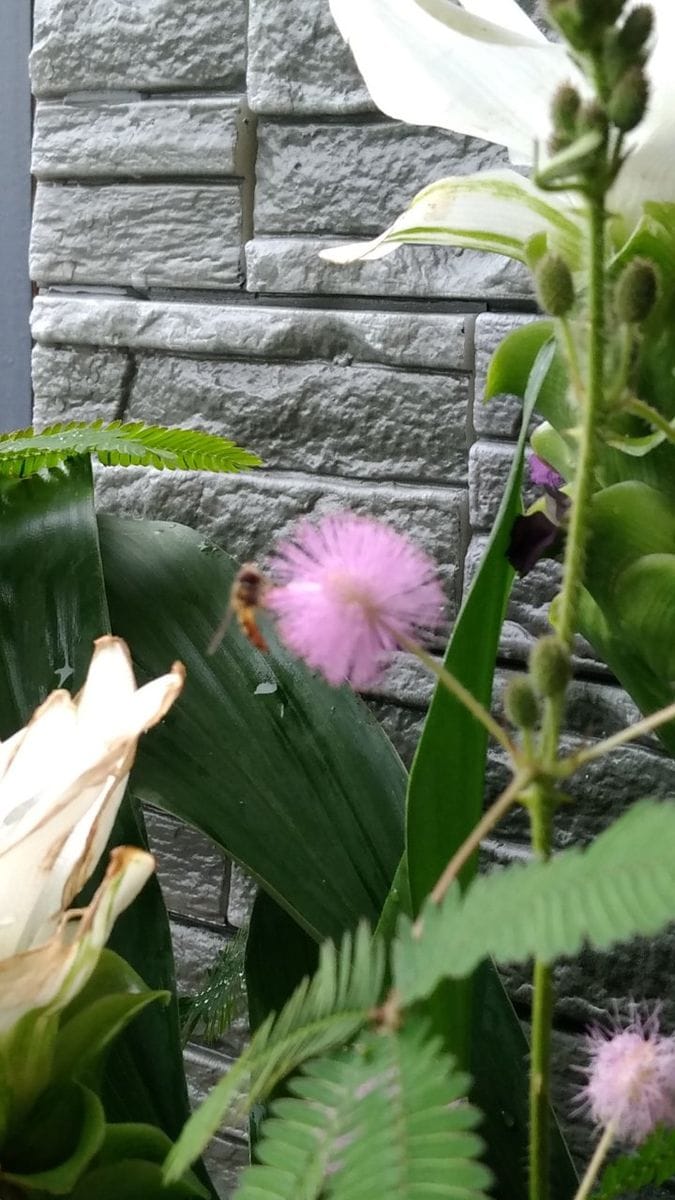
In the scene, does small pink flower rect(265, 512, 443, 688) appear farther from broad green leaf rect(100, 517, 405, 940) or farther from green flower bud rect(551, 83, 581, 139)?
broad green leaf rect(100, 517, 405, 940)

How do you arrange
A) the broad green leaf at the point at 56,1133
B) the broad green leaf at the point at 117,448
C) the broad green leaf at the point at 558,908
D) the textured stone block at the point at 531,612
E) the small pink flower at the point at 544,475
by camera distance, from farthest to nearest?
the textured stone block at the point at 531,612
the broad green leaf at the point at 117,448
the small pink flower at the point at 544,475
the broad green leaf at the point at 56,1133
the broad green leaf at the point at 558,908

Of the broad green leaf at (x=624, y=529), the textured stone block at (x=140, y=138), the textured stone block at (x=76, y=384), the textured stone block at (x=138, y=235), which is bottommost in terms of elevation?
the broad green leaf at (x=624, y=529)

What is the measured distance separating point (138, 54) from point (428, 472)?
1.20 feet

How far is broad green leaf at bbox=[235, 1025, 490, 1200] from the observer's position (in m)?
0.17

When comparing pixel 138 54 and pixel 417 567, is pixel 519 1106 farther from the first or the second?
pixel 138 54

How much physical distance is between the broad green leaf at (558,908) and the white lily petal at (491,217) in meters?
0.19

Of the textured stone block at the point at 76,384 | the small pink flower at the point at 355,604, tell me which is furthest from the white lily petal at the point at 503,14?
the textured stone block at the point at 76,384

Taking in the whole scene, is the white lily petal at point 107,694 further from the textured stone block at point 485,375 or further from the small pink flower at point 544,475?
the textured stone block at point 485,375

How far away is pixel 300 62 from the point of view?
2.41ft

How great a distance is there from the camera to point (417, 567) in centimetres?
22

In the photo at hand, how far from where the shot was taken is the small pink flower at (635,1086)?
0.25 metres

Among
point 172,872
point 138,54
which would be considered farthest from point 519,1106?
point 138,54

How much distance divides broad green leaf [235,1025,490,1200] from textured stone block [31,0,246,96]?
0.72m

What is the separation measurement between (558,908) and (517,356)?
23cm
